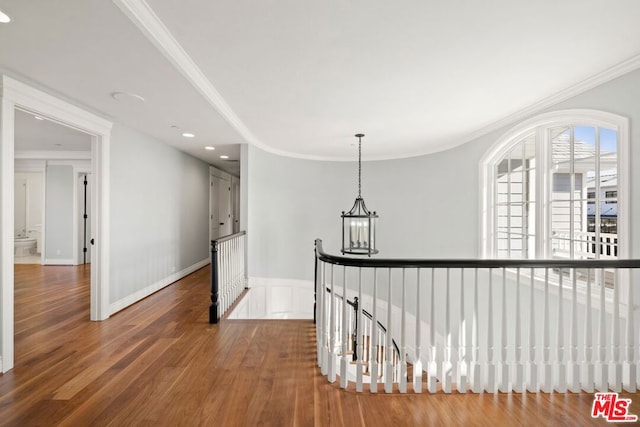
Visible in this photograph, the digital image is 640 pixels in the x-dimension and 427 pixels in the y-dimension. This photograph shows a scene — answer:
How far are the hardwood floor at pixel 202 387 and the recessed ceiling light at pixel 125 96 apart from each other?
2398mm

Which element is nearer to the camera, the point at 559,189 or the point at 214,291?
the point at 559,189

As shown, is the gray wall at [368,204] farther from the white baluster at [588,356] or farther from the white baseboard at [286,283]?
the white baluster at [588,356]

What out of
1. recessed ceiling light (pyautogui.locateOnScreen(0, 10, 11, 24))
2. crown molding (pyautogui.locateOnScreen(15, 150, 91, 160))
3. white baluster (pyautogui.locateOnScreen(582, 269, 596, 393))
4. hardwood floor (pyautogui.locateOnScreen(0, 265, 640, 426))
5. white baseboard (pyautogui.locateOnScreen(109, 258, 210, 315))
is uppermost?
crown molding (pyautogui.locateOnScreen(15, 150, 91, 160))

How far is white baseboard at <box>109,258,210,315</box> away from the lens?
399 cm

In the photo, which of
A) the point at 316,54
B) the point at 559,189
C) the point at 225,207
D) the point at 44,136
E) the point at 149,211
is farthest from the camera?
the point at 225,207

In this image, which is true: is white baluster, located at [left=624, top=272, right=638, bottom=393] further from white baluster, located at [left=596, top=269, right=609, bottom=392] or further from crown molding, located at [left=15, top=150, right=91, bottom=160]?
crown molding, located at [left=15, top=150, right=91, bottom=160]

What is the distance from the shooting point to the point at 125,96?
3.04 m

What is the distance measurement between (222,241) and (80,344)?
5.61 feet

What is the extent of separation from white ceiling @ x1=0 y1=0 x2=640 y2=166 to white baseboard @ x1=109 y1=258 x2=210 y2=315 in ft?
7.73

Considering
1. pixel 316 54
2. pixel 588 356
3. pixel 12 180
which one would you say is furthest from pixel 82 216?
pixel 588 356

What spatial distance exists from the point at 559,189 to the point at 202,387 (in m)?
3.89

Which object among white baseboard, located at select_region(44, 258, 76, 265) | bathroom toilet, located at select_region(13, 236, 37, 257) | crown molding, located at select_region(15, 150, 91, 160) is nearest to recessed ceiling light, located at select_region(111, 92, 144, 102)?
crown molding, located at select_region(15, 150, 91, 160)

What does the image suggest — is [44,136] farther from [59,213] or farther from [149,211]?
[59,213]

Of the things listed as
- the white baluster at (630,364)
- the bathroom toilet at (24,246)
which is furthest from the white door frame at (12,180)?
the bathroom toilet at (24,246)
